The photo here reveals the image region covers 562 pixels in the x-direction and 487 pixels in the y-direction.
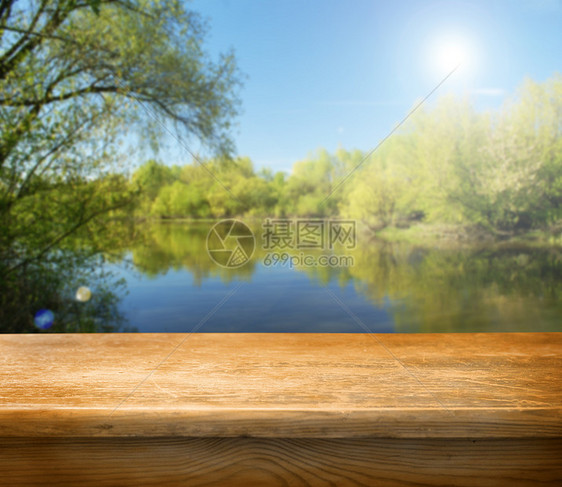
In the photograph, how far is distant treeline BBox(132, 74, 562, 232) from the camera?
82.8 inches

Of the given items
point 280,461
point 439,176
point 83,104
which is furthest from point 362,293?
point 280,461

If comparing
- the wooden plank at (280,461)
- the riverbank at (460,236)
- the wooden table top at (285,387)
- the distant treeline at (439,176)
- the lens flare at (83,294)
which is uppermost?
the distant treeline at (439,176)

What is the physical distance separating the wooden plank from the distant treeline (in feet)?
5.80

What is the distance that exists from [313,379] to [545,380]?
0.88 ft

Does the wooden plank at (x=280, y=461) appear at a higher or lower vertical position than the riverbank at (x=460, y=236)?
lower

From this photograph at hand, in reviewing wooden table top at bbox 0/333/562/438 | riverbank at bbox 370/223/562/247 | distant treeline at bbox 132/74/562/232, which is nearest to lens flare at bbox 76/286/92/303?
distant treeline at bbox 132/74/562/232

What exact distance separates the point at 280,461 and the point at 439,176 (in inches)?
79.3

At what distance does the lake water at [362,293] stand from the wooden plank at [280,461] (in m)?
1.70

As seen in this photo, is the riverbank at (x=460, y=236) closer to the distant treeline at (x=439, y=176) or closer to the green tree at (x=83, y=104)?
the distant treeline at (x=439, y=176)

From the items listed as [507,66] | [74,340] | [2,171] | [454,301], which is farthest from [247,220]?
[74,340]

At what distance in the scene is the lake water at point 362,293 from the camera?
2131 millimetres

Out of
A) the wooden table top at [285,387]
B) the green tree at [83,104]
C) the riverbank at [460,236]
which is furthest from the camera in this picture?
the green tree at [83,104]

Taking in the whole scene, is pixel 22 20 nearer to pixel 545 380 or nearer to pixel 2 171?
pixel 2 171

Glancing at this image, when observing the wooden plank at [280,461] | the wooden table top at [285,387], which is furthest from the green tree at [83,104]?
the wooden plank at [280,461]
